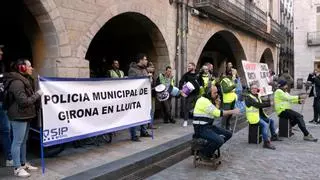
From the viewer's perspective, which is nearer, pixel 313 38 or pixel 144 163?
pixel 144 163

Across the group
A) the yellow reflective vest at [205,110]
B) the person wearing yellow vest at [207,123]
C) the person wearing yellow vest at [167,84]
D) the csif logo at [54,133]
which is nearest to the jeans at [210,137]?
the person wearing yellow vest at [207,123]

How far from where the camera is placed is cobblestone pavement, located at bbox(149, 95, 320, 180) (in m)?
6.41

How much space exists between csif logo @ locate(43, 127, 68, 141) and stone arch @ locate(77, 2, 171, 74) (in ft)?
7.56

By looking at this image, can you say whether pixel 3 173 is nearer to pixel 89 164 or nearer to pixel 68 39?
pixel 89 164

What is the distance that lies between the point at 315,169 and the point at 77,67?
4808mm

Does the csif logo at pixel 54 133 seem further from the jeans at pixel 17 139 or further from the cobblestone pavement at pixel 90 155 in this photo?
the cobblestone pavement at pixel 90 155

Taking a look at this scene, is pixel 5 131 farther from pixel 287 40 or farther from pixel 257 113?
pixel 287 40

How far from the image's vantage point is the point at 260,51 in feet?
72.7

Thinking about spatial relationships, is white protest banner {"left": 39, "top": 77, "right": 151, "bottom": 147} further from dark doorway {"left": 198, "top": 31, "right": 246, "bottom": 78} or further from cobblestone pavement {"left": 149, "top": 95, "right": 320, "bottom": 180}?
dark doorway {"left": 198, "top": 31, "right": 246, "bottom": 78}

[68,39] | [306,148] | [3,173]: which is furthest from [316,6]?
[3,173]

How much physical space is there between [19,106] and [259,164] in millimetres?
4163

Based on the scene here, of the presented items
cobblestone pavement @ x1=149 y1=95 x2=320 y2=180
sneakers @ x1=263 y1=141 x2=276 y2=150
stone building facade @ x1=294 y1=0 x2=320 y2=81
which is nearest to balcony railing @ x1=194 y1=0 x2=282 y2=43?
cobblestone pavement @ x1=149 y1=95 x2=320 y2=180

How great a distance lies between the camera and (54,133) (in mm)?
6062

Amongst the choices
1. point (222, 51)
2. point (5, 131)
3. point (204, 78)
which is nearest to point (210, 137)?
point (5, 131)
